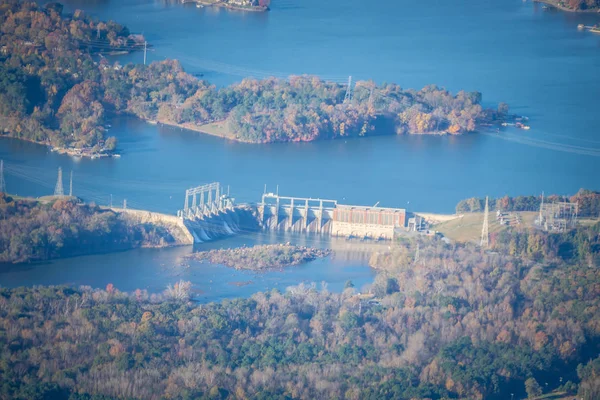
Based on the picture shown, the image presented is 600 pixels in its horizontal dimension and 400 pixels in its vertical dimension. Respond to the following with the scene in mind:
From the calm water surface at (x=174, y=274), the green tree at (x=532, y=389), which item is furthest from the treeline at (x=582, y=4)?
the green tree at (x=532, y=389)

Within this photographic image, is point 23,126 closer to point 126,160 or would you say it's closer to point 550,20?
point 126,160

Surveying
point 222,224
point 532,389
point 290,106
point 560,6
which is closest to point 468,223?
point 222,224

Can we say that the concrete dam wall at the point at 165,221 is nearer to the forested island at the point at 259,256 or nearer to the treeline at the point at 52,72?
the forested island at the point at 259,256

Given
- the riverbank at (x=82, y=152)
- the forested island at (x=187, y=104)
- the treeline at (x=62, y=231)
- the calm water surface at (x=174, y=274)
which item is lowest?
the calm water surface at (x=174, y=274)

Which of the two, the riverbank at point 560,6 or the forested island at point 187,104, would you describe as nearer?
the forested island at point 187,104

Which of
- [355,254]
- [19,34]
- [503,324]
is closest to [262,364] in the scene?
[503,324]

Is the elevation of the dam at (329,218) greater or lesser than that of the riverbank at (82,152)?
lesser
